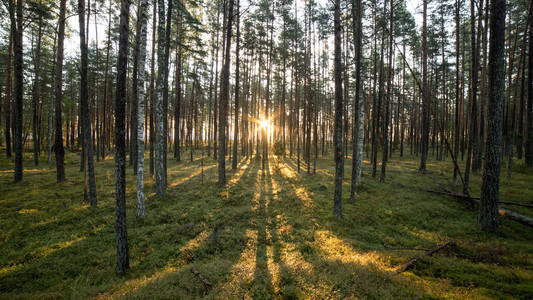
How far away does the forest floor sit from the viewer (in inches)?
166

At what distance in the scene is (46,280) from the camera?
518cm

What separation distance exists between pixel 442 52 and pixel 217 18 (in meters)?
28.3

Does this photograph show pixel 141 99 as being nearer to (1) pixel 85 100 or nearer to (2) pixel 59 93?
(1) pixel 85 100

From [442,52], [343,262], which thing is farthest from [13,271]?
[442,52]

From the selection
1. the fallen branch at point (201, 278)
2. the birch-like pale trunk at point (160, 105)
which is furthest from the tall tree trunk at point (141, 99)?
the fallen branch at point (201, 278)

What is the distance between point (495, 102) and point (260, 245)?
1006 centimetres

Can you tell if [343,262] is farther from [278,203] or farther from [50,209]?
[50,209]

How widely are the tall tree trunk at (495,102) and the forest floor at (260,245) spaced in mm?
1783

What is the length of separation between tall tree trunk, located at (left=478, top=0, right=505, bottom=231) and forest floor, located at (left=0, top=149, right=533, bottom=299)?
1.78 m

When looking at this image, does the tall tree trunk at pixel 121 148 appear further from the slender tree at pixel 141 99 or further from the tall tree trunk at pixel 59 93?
the tall tree trunk at pixel 59 93

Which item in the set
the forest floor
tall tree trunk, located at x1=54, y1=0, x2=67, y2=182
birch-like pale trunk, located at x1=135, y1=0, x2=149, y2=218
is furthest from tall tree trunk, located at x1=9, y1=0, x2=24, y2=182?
birch-like pale trunk, located at x1=135, y1=0, x2=149, y2=218

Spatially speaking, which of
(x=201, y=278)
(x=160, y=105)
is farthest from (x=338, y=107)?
(x=160, y=105)

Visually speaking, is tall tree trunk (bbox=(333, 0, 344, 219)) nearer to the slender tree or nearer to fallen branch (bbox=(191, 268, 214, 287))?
fallen branch (bbox=(191, 268, 214, 287))

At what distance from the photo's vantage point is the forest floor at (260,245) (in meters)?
4.22
